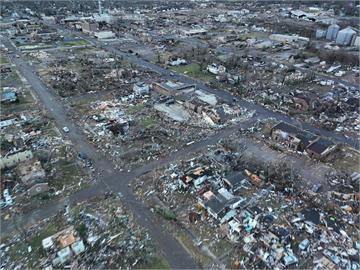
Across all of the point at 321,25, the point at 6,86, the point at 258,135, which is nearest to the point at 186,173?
the point at 258,135

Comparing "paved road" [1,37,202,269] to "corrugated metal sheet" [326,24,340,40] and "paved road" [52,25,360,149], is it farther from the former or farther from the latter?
"corrugated metal sheet" [326,24,340,40]

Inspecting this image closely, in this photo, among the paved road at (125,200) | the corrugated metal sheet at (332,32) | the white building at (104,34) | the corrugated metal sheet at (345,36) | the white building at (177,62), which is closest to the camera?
the paved road at (125,200)

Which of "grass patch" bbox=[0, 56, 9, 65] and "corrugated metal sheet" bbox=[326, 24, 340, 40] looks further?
"corrugated metal sheet" bbox=[326, 24, 340, 40]

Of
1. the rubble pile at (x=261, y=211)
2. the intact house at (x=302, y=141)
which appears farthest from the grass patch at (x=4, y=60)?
the intact house at (x=302, y=141)

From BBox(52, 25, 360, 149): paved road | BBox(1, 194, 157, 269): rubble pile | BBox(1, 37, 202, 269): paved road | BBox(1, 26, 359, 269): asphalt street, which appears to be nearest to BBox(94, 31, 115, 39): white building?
BBox(52, 25, 360, 149): paved road

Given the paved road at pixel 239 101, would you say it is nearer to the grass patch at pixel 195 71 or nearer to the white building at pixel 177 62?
the grass patch at pixel 195 71

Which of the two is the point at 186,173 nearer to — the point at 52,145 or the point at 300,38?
the point at 52,145

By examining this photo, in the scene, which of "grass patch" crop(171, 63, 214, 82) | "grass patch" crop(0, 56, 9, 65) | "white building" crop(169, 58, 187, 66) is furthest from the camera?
"grass patch" crop(0, 56, 9, 65)

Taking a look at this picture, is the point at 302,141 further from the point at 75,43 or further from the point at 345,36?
the point at 75,43
